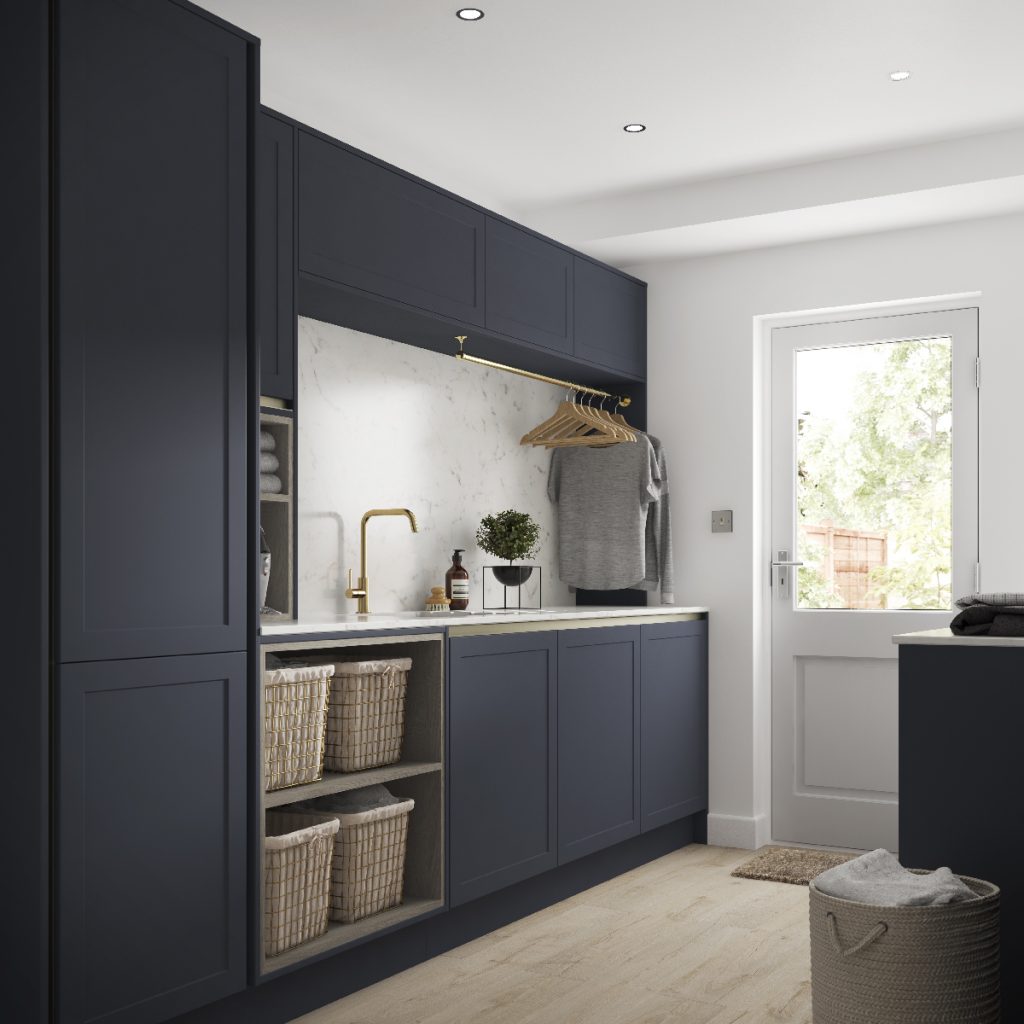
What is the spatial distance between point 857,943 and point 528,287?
2.58m

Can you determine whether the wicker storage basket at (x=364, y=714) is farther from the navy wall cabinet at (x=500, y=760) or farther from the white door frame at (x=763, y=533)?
the white door frame at (x=763, y=533)

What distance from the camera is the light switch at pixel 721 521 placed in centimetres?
504

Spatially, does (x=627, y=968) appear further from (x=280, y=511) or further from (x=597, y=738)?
(x=280, y=511)

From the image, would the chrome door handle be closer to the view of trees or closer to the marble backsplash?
the view of trees

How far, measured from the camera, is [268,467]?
3193 mm

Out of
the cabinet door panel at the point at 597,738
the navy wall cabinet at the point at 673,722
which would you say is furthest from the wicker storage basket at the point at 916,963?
the navy wall cabinet at the point at 673,722

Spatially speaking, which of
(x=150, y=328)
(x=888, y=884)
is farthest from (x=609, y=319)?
(x=888, y=884)

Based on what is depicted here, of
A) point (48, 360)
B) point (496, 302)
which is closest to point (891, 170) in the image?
point (496, 302)

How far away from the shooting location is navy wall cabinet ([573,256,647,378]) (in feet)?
15.5

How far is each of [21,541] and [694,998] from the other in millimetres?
2017

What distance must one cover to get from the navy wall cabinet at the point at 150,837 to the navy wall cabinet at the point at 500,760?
896mm

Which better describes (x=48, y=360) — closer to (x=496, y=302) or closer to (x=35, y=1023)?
(x=35, y=1023)

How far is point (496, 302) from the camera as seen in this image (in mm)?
4148

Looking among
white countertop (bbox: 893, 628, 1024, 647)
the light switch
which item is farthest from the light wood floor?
the light switch
